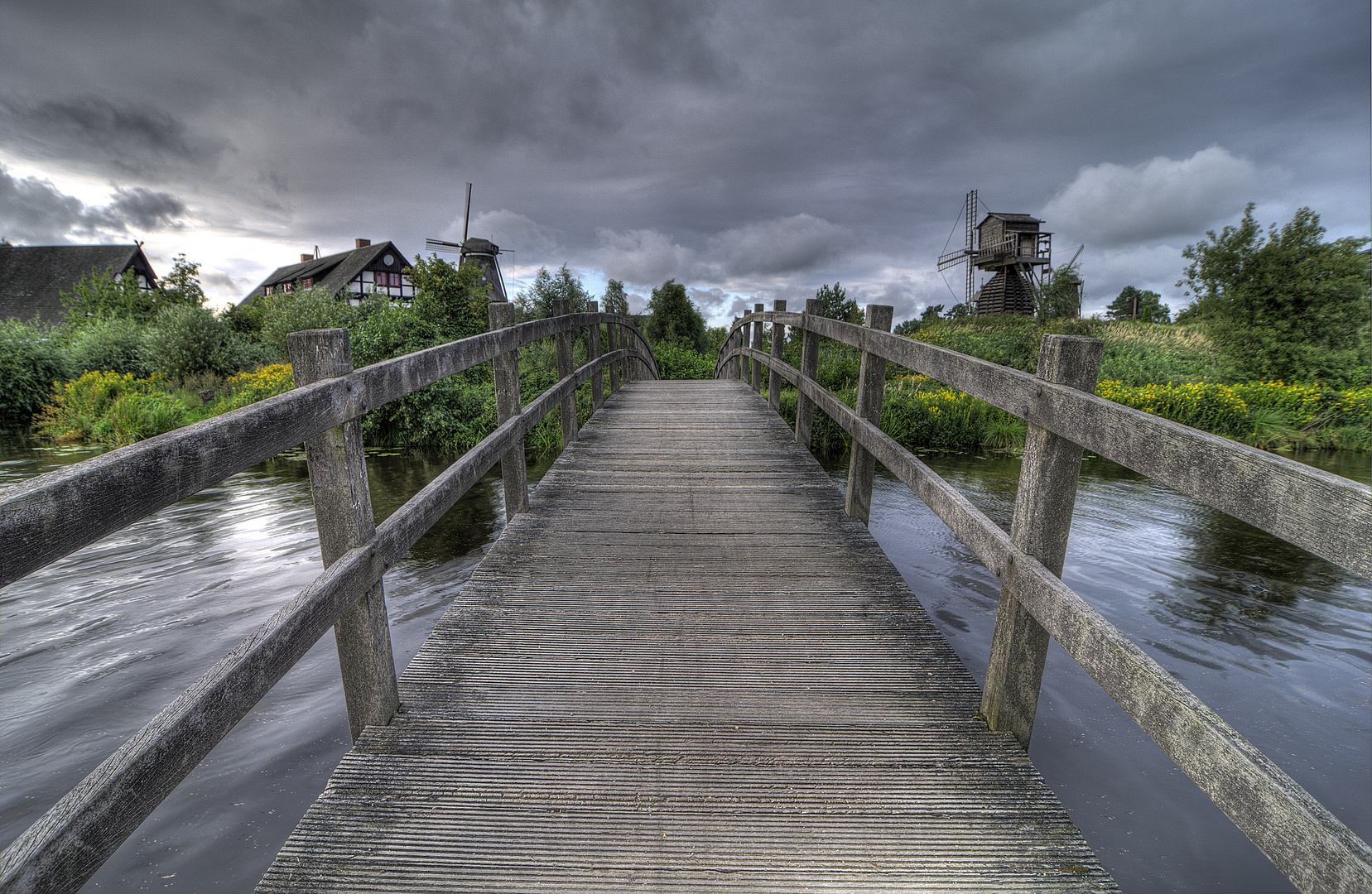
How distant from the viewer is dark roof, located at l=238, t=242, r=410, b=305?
39.8 metres

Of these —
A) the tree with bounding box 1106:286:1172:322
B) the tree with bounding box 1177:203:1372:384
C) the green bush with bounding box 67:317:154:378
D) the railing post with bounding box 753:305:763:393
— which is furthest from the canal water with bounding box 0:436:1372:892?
the tree with bounding box 1106:286:1172:322

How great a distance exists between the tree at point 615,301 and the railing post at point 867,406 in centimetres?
543

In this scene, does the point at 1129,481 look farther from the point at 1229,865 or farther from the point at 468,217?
the point at 468,217

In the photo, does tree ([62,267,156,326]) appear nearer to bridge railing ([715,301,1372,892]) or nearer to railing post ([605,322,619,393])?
railing post ([605,322,619,393])

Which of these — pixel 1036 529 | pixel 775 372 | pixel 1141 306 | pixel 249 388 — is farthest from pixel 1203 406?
pixel 1141 306

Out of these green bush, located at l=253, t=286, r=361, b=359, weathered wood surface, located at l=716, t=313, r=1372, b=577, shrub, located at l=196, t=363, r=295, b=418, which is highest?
green bush, located at l=253, t=286, r=361, b=359

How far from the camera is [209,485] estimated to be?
135 centimetres

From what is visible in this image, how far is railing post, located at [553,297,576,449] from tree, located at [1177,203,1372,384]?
21140 millimetres

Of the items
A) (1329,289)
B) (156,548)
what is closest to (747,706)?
(156,548)

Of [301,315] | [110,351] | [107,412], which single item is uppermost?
[301,315]

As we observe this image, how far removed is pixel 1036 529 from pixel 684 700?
135 cm

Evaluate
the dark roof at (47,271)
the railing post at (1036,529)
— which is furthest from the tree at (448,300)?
the dark roof at (47,271)

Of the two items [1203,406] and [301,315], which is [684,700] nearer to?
[1203,406]

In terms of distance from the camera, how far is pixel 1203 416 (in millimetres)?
14039
